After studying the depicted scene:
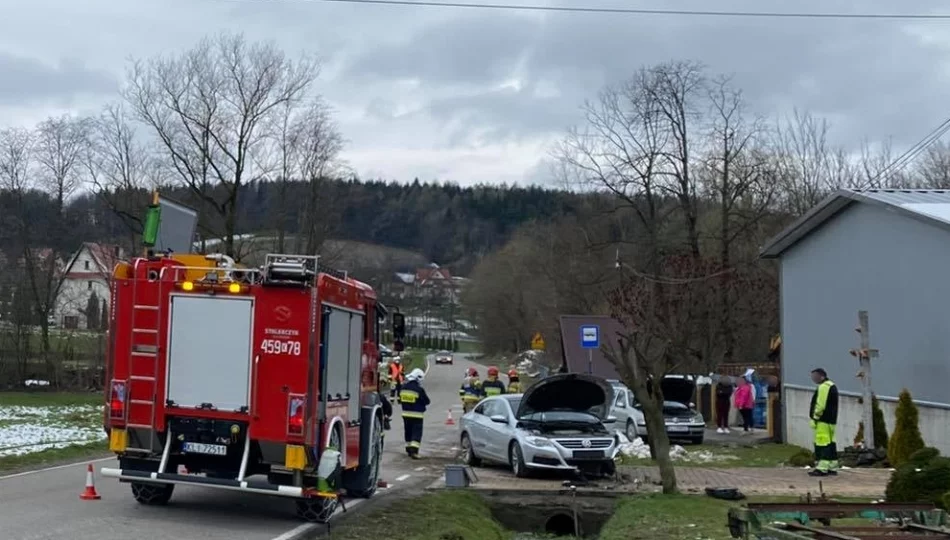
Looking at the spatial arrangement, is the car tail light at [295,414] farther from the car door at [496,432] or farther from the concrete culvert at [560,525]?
the car door at [496,432]

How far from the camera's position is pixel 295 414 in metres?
12.3

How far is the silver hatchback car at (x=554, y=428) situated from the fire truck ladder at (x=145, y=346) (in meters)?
7.95

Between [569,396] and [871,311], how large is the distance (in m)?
9.44

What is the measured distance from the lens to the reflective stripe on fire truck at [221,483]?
40.2 feet

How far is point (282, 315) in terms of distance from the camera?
12555 millimetres

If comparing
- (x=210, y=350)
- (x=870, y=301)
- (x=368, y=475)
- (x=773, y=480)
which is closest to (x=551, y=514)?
(x=368, y=475)

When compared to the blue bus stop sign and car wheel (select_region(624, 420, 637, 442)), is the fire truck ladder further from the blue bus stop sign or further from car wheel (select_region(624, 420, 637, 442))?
the blue bus stop sign

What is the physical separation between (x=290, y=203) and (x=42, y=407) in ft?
43.7

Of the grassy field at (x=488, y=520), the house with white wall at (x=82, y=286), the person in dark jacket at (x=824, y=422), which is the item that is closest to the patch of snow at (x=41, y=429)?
the grassy field at (x=488, y=520)

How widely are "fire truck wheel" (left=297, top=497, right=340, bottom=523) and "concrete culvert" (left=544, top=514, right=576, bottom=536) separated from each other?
177 inches

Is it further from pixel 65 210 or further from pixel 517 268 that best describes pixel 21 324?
pixel 517 268

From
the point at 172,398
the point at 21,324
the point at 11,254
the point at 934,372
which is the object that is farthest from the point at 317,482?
the point at 11,254

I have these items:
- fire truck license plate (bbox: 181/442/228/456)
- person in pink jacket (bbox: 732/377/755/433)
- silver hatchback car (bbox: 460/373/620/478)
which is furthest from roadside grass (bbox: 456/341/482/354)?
fire truck license plate (bbox: 181/442/228/456)

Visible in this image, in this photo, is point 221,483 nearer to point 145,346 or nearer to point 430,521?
point 145,346
